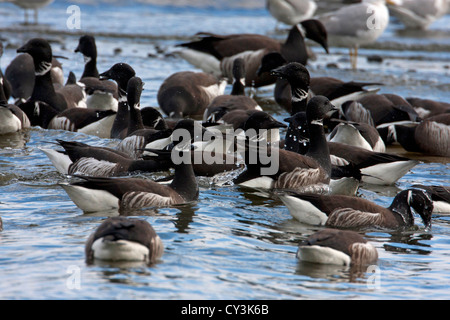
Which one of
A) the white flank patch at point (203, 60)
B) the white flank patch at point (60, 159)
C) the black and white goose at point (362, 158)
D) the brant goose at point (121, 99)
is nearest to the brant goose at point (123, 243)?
the white flank patch at point (60, 159)

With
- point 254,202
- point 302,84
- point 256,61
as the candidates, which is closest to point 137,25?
point 256,61

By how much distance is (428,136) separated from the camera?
11.9 m

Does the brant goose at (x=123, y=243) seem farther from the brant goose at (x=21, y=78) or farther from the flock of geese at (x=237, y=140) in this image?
the brant goose at (x=21, y=78)

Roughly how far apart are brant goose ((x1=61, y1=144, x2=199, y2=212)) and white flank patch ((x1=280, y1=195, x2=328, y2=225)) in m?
1.29

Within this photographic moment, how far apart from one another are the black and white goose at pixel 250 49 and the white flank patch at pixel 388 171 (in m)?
6.65

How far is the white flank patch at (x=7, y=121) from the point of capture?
1170cm

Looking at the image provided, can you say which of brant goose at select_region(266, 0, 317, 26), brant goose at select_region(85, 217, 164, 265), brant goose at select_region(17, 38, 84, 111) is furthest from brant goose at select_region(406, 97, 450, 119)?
brant goose at select_region(266, 0, 317, 26)

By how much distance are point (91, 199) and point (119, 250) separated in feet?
5.58

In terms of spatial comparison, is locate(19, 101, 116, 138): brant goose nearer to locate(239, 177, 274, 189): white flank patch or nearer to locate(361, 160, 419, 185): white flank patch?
locate(239, 177, 274, 189): white flank patch

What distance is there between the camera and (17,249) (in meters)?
6.35

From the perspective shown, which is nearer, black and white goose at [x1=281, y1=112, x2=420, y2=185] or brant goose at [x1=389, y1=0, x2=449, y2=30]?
black and white goose at [x1=281, y1=112, x2=420, y2=185]

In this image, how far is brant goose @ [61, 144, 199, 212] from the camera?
24.4 feet

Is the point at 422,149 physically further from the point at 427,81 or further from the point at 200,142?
the point at 427,81
